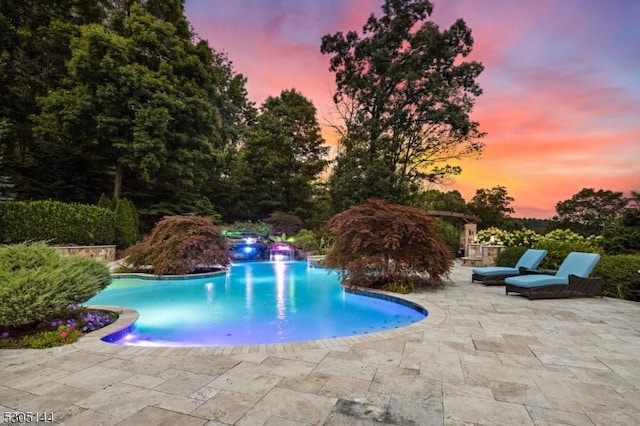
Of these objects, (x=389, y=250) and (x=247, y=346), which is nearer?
(x=247, y=346)

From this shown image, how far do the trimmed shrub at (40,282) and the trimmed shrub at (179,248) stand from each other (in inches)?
202

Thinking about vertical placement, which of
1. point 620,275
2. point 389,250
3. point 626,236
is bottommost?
point 620,275

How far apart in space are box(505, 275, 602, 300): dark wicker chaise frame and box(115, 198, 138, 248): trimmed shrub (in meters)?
14.3

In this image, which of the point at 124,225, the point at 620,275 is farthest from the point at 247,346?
the point at 124,225

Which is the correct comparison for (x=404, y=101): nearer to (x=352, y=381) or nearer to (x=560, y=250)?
(x=560, y=250)

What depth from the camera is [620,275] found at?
279 inches

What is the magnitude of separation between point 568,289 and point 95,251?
14.8 meters

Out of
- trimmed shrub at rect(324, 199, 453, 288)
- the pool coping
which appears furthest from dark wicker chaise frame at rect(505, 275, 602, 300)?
the pool coping

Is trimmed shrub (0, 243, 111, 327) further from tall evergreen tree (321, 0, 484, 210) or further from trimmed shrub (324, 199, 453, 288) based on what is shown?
tall evergreen tree (321, 0, 484, 210)

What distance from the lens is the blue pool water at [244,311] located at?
5.42 metres

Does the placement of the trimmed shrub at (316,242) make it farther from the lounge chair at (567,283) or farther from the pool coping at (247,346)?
the pool coping at (247,346)

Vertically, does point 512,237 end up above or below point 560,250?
above

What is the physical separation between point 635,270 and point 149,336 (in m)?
9.83

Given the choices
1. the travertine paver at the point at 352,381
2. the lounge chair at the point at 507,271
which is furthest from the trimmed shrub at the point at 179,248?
the lounge chair at the point at 507,271
